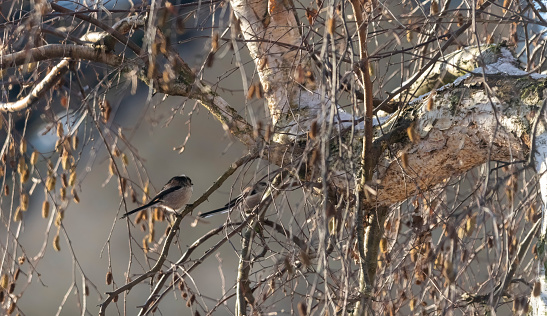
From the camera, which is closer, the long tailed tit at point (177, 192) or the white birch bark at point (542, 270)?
the white birch bark at point (542, 270)

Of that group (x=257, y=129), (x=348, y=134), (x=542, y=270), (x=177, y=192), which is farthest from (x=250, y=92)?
(x=177, y=192)

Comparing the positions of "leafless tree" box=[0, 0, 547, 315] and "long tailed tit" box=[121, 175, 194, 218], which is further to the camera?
"long tailed tit" box=[121, 175, 194, 218]

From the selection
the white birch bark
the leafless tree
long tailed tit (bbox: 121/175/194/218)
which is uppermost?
long tailed tit (bbox: 121/175/194/218)

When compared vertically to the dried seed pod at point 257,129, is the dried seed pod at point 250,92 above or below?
above

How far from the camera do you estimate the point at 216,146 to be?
16.5ft

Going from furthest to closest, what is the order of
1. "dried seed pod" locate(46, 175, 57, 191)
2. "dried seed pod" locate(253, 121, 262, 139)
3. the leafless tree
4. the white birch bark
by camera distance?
"dried seed pod" locate(46, 175, 57, 191) < the leafless tree < "dried seed pod" locate(253, 121, 262, 139) < the white birch bark

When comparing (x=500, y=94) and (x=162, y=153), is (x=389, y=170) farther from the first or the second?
(x=162, y=153)

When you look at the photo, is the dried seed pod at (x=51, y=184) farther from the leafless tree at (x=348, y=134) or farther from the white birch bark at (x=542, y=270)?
the white birch bark at (x=542, y=270)

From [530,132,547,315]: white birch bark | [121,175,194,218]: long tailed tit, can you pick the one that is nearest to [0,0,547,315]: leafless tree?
[530,132,547,315]: white birch bark

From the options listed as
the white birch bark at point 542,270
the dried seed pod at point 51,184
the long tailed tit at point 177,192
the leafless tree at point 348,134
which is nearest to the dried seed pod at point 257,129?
the leafless tree at point 348,134

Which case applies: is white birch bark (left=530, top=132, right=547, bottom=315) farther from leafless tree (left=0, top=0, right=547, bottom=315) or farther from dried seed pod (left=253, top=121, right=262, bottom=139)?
dried seed pod (left=253, top=121, right=262, bottom=139)

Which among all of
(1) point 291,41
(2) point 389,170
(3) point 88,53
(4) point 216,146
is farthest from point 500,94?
(4) point 216,146

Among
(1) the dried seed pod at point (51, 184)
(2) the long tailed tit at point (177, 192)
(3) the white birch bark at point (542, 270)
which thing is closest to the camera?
(3) the white birch bark at point (542, 270)

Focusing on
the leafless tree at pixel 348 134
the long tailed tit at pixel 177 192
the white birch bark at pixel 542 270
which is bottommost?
the white birch bark at pixel 542 270
